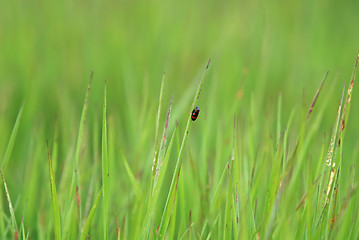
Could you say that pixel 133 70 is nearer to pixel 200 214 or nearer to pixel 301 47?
pixel 301 47

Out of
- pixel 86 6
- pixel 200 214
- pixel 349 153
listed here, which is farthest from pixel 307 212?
pixel 86 6

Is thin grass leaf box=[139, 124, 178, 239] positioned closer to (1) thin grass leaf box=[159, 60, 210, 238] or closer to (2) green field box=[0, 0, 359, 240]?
(1) thin grass leaf box=[159, 60, 210, 238]

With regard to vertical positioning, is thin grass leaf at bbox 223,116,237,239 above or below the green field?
below

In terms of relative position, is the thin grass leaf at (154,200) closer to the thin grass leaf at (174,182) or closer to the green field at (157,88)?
the thin grass leaf at (174,182)

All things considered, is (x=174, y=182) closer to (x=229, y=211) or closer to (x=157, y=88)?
(x=229, y=211)

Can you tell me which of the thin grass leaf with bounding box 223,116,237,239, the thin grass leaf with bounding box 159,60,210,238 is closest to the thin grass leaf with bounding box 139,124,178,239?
the thin grass leaf with bounding box 159,60,210,238

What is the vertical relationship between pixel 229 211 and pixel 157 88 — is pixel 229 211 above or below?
below

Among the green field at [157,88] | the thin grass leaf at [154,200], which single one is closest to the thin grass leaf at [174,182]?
the thin grass leaf at [154,200]

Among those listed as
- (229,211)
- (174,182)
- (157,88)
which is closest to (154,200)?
(174,182)

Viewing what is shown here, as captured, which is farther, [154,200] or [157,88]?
[157,88]
